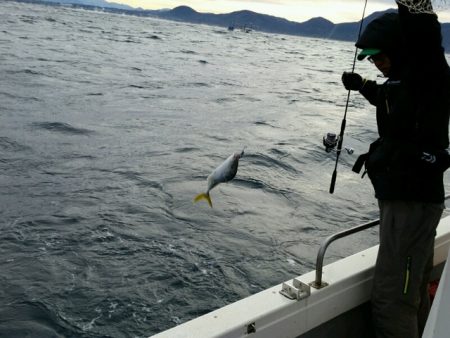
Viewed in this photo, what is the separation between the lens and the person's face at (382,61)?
9.72 feet

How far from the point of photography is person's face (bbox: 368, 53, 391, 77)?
9.72 feet

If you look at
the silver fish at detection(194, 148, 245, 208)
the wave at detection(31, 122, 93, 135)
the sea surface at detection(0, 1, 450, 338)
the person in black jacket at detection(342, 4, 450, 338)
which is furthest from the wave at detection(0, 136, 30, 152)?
the person in black jacket at detection(342, 4, 450, 338)

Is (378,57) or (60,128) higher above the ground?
(378,57)

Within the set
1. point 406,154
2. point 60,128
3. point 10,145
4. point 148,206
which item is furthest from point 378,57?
point 60,128

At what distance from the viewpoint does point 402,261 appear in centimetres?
299

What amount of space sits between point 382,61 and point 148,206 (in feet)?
20.2

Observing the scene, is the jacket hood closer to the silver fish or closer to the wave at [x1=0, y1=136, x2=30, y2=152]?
the silver fish

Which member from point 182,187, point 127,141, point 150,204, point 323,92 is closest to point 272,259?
point 150,204

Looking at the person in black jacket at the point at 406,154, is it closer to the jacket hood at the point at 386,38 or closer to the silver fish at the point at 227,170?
the jacket hood at the point at 386,38

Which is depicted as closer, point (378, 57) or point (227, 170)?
point (378, 57)

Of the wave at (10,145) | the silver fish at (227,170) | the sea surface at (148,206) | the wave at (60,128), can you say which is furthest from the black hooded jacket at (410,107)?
the wave at (60,128)

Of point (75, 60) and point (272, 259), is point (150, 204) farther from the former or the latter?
point (75, 60)

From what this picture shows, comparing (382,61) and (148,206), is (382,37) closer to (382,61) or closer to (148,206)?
(382,61)

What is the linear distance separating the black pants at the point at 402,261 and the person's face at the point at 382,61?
2.65 feet
